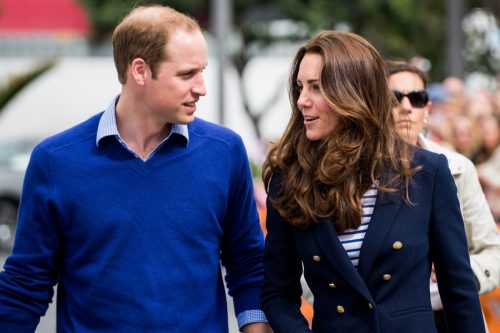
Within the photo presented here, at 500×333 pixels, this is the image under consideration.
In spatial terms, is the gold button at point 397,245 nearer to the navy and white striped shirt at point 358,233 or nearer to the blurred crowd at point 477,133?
the navy and white striped shirt at point 358,233

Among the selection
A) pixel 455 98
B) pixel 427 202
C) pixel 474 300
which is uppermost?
pixel 427 202

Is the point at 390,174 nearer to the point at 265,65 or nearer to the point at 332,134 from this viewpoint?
the point at 332,134

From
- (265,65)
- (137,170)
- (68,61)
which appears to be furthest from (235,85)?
(137,170)

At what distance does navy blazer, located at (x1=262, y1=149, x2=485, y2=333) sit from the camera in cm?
345

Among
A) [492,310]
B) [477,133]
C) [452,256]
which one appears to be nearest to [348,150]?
[452,256]

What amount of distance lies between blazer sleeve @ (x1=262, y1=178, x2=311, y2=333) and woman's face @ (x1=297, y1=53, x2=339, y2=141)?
0.24 meters

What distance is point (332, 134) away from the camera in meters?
3.57

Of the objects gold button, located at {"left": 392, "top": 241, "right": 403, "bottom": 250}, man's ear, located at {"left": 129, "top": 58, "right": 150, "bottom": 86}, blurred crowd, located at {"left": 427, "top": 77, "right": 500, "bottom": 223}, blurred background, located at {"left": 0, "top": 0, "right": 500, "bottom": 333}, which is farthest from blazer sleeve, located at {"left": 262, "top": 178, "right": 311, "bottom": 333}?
blurred background, located at {"left": 0, "top": 0, "right": 500, "bottom": 333}

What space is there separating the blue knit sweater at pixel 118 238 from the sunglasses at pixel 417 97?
116 cm

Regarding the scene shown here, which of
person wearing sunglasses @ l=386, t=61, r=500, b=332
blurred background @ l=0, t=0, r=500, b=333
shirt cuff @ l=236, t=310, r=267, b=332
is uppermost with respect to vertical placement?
person wearing sunglasses @ l=386, t=61, r=500, b=332

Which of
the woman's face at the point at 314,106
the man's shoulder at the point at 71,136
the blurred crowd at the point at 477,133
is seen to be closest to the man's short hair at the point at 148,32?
the man's shoulder at the point at 71,136

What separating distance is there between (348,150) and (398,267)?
395 mm

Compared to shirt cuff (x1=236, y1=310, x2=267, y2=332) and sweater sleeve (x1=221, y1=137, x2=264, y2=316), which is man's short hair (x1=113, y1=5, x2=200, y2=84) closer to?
sweater sleeve (x1=221, y1=137, x2=264, y2=316)

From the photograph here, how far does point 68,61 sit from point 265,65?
6426 mm
